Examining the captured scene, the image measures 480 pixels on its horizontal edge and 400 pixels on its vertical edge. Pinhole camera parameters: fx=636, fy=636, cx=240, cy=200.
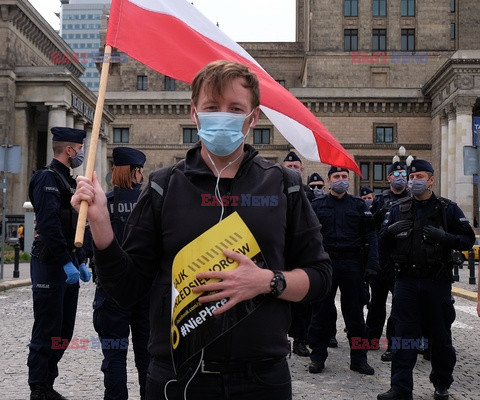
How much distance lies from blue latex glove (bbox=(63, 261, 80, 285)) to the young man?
2973 millimetres

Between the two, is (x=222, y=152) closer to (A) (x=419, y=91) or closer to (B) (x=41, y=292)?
(B) (x=41, y=292)

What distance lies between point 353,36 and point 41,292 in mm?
55007

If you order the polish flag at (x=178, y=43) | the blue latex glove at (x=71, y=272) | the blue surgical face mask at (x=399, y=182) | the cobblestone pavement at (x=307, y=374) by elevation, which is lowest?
the cobblestone pavement at (x=307, y=374)

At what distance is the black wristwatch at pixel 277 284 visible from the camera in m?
2.25

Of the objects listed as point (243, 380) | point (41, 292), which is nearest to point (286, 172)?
point (243, 380)

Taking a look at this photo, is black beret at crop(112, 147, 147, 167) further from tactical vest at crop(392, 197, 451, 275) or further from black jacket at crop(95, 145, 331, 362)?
black jacket at crop(95, 145, 331, 362)

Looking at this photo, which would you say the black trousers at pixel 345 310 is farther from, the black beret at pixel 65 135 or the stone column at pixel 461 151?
the stone column at pixel 461 151

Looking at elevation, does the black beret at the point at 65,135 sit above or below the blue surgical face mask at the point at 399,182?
above

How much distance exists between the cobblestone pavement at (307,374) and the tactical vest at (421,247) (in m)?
1.25

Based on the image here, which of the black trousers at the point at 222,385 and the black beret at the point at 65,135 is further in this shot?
the black beret at the point at 65,135

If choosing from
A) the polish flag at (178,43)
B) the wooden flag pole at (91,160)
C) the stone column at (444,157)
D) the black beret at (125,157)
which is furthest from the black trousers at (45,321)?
the stone column at (444,157)

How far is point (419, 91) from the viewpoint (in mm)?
51969

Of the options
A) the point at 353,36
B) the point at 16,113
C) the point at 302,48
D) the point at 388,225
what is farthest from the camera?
the point at 302,48

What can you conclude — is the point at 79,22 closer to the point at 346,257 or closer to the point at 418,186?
the point at 346,257
